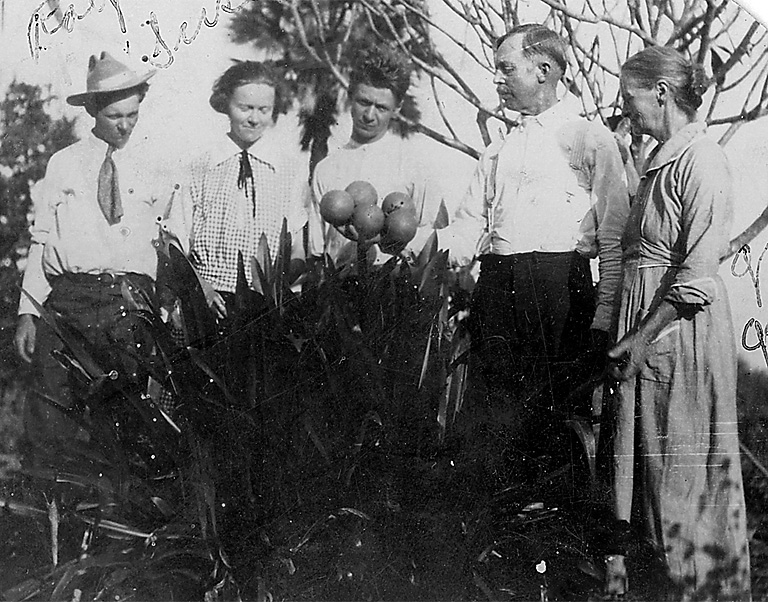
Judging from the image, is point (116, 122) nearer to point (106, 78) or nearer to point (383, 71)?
point (106, 78)

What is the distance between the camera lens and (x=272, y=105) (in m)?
1.77

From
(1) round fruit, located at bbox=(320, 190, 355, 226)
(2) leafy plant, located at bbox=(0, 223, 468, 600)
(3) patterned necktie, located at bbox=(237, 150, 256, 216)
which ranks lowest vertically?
(2) leafy plant, located at bbox=(0, 223, 468, 600)

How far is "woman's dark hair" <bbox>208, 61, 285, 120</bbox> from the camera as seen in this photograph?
1.76 m

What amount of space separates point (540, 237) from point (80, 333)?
1.09m

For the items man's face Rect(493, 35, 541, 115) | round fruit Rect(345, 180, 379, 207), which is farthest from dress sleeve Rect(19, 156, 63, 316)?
man's face Rect(493, 35, 541, 115)

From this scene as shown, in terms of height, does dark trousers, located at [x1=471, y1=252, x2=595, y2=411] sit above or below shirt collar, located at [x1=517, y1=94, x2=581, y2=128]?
below

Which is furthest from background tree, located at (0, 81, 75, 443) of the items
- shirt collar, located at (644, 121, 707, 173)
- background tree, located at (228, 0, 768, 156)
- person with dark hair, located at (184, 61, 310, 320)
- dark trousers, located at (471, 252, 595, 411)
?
shirt collar, located at (644, 121, 707, 173)

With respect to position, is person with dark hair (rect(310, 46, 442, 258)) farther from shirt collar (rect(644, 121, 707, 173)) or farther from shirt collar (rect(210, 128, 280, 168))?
shirt collar (rect(644, 121, 707, 173))

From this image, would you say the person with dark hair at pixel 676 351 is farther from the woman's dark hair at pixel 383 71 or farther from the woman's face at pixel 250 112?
the woman's face at pixel 250 112

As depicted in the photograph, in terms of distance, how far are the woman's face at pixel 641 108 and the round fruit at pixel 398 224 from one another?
56cm

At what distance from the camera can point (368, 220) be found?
69.9 inches

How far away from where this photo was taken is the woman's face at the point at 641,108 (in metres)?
1.79

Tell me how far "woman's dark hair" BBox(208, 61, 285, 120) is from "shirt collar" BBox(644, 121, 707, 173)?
2.89 feet

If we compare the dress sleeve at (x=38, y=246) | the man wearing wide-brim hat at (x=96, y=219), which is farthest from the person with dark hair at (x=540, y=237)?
the dress sleeve at (x=38, y=246)
